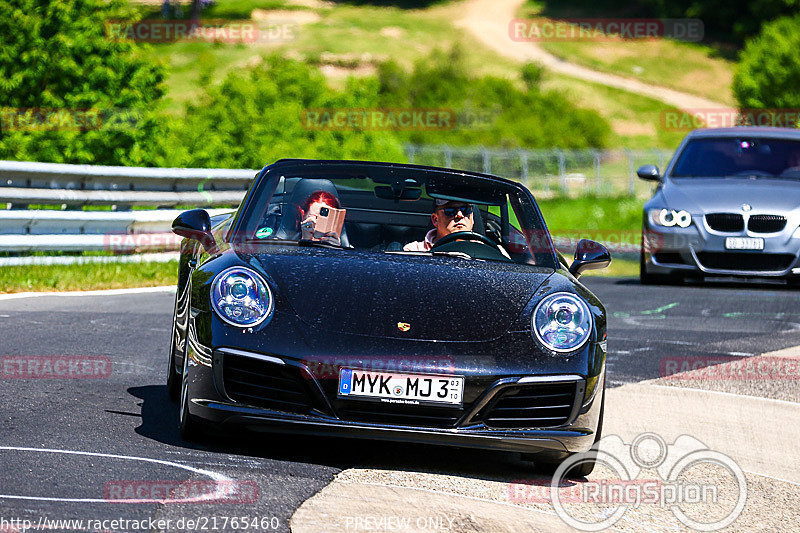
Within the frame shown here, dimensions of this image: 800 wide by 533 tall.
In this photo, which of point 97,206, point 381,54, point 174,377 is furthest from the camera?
point 381,54

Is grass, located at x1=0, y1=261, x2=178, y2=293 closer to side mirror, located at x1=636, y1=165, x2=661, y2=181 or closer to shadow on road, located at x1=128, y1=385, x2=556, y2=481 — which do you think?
side mirror, located at x1=636, y1=165, x2=661, y2=181

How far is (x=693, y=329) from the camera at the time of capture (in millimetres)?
11250

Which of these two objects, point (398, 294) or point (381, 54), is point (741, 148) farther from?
point (381, 54)

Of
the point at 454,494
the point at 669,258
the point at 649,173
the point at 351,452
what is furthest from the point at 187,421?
the point at 649,173

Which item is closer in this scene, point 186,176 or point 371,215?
point 371,215

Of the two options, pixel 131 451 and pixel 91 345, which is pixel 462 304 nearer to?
pixel 131 451

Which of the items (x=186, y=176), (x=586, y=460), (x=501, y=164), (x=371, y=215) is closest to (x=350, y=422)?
(x=586, y=460)

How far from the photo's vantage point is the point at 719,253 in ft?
44.3

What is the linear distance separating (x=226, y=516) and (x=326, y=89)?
27702mm

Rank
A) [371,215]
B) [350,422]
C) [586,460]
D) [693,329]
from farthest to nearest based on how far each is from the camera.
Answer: [693,329] → [371,215] → [586,460] → [350,422]

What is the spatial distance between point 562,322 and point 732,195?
851cm

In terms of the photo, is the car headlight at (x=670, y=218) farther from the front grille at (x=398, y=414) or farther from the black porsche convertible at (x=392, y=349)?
the front grille at (x=398, y=414)

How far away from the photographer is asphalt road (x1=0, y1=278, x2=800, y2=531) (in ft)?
15.0

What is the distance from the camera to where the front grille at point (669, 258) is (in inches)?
541
